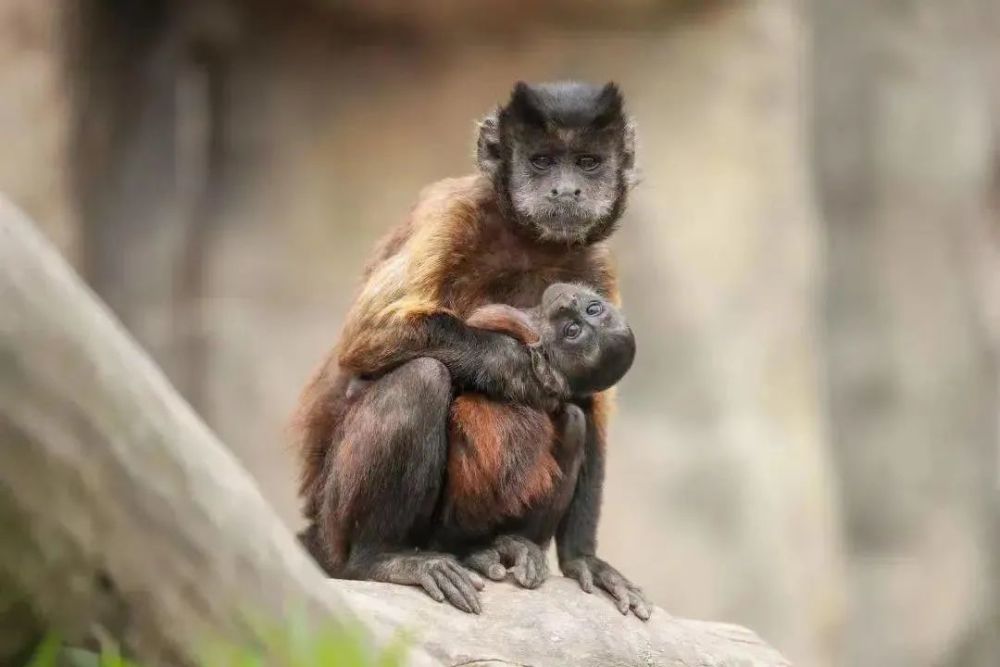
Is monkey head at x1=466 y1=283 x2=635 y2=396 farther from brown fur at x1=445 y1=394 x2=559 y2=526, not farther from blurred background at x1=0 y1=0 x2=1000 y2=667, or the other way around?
blurred background at x1=0 y1=0 x2=1000 y2=667

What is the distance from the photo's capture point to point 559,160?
21.4ft

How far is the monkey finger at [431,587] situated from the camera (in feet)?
18.3

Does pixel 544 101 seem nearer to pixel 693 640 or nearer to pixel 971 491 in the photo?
pixel 693 640

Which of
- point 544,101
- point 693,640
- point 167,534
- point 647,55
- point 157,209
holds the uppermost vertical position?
point 647,55

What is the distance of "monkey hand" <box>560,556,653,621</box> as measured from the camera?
5938 millimetres

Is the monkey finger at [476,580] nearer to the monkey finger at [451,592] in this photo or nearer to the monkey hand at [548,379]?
the monkey finger at [451,592]

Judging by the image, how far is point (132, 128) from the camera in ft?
35.7

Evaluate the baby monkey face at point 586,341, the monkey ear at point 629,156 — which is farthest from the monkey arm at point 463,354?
the monkey ear at point 629,156

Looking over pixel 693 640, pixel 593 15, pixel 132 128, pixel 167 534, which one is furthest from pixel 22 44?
pixel 167 534

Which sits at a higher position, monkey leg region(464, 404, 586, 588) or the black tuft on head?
the black tuft on head

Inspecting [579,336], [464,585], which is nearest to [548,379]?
[579,336]

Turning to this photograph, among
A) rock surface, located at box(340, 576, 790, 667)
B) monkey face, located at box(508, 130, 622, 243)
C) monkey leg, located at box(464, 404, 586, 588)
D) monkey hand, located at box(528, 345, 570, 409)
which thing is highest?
monkey face, located at box(508, 130, 622, 243)

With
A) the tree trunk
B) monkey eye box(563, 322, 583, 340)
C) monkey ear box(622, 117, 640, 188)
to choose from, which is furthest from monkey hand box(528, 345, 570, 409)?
the tree trunk

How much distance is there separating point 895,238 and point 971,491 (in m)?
2.35
